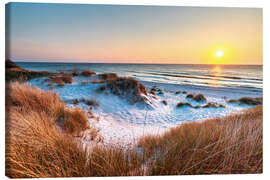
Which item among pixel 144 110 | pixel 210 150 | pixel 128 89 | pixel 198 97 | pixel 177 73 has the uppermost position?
pixel 177 73

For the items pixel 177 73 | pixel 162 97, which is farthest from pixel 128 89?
pixel 177 73

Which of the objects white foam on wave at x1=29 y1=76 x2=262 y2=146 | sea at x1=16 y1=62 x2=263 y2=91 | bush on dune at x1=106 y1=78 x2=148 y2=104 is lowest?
white foam on wave at x1=29 y1=76 x2=262 y2=146

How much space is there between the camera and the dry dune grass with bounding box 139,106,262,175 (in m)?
1.37

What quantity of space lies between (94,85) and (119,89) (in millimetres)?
715

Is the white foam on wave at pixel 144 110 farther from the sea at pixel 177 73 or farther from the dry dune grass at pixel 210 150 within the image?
the dry dune grass at pixel 210 150

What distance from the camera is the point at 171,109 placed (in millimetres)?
2740

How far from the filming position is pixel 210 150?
1456mm

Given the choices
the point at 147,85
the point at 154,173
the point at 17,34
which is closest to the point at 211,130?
the point at 154,173

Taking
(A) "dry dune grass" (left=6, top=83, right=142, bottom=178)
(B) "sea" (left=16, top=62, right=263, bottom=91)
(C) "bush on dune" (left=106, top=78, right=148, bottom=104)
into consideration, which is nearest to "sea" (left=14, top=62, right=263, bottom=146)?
(B) "sea" (left=16, top=62, right=263, bottom=91)

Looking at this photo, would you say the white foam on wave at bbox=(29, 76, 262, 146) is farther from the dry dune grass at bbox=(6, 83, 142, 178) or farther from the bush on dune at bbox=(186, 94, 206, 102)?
the dry dune grass at bbox=(6, 83, 142, 178)

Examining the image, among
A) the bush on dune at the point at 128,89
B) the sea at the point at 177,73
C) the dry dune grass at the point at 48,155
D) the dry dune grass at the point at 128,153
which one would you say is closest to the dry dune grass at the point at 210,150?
the dry dune grass at the point at 128,153

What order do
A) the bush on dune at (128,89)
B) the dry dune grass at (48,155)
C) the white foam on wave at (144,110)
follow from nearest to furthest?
1. the dry dune grass at (48,155)
2. the white foam on wave at (144,110)
3. the bush on dune at (128,89)

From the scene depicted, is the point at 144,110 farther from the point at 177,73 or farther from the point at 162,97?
the point at 177,73

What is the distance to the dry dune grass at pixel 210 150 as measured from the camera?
1.37 meters
